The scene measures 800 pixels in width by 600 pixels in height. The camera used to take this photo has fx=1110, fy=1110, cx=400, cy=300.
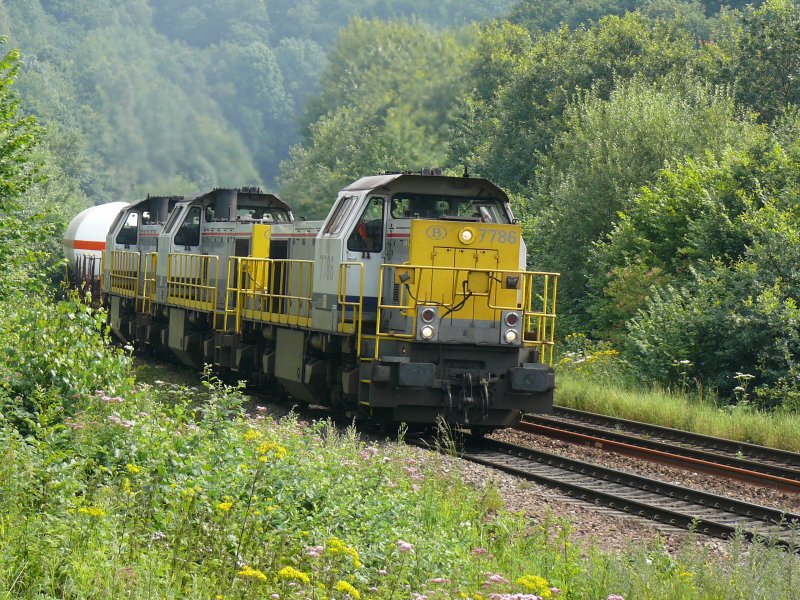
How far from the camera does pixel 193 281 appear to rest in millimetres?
20250

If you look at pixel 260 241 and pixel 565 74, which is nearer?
pixel 260 241

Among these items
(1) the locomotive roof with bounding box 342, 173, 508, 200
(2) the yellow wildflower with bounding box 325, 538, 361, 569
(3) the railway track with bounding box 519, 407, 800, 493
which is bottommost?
(3) the railway track with bounding box 519, 407, 800, 493

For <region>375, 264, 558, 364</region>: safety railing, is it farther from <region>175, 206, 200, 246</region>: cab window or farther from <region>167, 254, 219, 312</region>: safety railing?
<region>175, 206, 200, 246</region>: cab window

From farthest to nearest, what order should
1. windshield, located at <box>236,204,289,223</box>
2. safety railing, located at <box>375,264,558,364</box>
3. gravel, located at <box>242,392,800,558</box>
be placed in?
windshield, located at <box>236,204,289,223</box>
safety railing, located at <box>375,264,558,364</box>
gravel, located at <box>242,392,800,558</box>

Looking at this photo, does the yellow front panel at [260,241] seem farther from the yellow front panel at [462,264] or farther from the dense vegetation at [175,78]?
the dense vegetation at [175,78]

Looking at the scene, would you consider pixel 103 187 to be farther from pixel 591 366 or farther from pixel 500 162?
pixel 591 366

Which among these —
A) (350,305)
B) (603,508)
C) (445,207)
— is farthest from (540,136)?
(603,508)

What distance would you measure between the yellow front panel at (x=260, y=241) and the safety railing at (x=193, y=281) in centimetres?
72

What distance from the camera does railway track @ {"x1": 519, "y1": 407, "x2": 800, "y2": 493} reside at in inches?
484

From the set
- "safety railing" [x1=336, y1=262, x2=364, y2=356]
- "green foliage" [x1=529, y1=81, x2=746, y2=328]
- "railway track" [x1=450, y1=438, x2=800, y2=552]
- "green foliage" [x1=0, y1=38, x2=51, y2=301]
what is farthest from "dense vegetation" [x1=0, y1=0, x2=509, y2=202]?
"railway track" [x1=450, y1=438, x2=800, y2=552]

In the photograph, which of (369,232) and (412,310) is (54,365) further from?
(369,232)

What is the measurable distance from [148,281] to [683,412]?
12.0 metres

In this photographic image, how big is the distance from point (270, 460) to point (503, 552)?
5.96ft

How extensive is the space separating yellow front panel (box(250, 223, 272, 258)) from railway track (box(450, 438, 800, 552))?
240 inches
